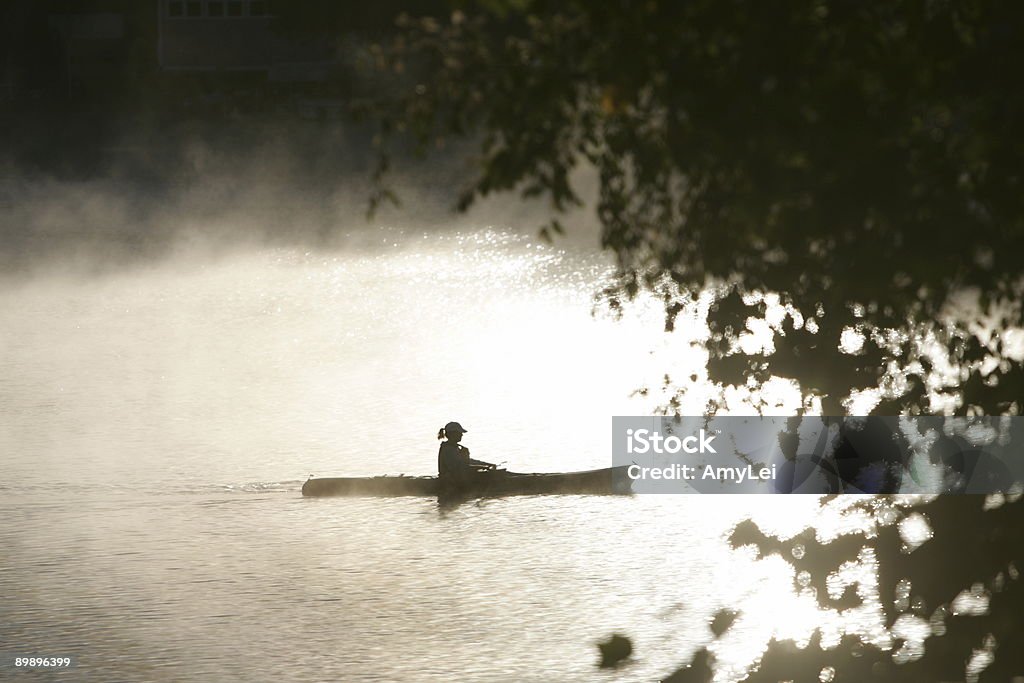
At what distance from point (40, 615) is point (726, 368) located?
18.8 m

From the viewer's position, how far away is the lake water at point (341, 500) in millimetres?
24859

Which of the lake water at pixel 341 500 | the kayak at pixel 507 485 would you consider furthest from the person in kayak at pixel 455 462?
the lake water at pixel 341 500

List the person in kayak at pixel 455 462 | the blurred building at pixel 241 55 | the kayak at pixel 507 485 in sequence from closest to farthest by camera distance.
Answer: the kayak at pixel 507 485
the person in kayak at pixel 455 462
the blurred building at pixel 241 55

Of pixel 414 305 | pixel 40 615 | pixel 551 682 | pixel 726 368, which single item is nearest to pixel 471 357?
pixel 414 305

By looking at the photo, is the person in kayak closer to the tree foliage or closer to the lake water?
the lake water

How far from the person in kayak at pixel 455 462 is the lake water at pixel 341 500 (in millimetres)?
2074

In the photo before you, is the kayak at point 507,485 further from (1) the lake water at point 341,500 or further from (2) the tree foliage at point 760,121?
(2) the tree foliage at point 760,121

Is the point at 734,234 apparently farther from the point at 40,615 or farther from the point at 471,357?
the point at 471,357

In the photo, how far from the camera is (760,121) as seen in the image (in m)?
8.07

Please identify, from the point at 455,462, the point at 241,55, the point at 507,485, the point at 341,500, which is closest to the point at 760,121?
the point at 455,462

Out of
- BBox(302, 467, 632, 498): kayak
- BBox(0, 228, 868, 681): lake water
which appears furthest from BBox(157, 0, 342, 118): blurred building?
BBox(302, 467, 632, 498): kayak

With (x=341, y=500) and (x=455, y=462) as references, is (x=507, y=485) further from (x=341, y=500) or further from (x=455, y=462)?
(x=341, y=500)

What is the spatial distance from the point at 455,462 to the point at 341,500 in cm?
771

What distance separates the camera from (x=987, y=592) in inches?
448
